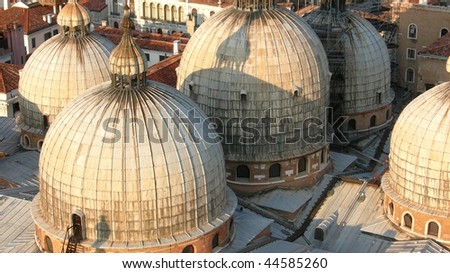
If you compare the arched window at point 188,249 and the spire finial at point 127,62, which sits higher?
the spire finial at point 127,62

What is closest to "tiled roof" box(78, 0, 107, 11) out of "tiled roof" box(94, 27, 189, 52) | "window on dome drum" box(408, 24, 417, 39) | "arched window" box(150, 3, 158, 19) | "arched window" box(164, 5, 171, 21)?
"arched window" box(150, 3, 158, 19)

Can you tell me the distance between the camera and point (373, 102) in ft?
181

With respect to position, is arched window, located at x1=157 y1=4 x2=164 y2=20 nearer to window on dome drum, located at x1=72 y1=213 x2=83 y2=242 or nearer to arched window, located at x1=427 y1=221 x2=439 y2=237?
arched window, located at x1=427 y1=221 x2=439 y2=237

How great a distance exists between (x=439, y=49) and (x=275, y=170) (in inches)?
894

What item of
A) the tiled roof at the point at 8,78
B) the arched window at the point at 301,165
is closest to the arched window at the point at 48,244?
the arched window at the point at 301,165

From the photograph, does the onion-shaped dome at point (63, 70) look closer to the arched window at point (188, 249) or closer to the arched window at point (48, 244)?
the arched window at point (48, 244)

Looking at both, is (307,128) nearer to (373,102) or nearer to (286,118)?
(286,118)

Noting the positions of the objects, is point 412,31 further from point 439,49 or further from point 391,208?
point 391,208

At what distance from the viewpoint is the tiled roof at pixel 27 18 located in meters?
82.4

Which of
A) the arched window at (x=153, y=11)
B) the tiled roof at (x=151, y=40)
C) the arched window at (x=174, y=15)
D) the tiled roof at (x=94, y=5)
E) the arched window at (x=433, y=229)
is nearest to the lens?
the arched window at (x=433, y=229)

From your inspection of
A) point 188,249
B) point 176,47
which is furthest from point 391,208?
point 176,47

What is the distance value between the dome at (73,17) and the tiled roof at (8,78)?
48.5 ft
